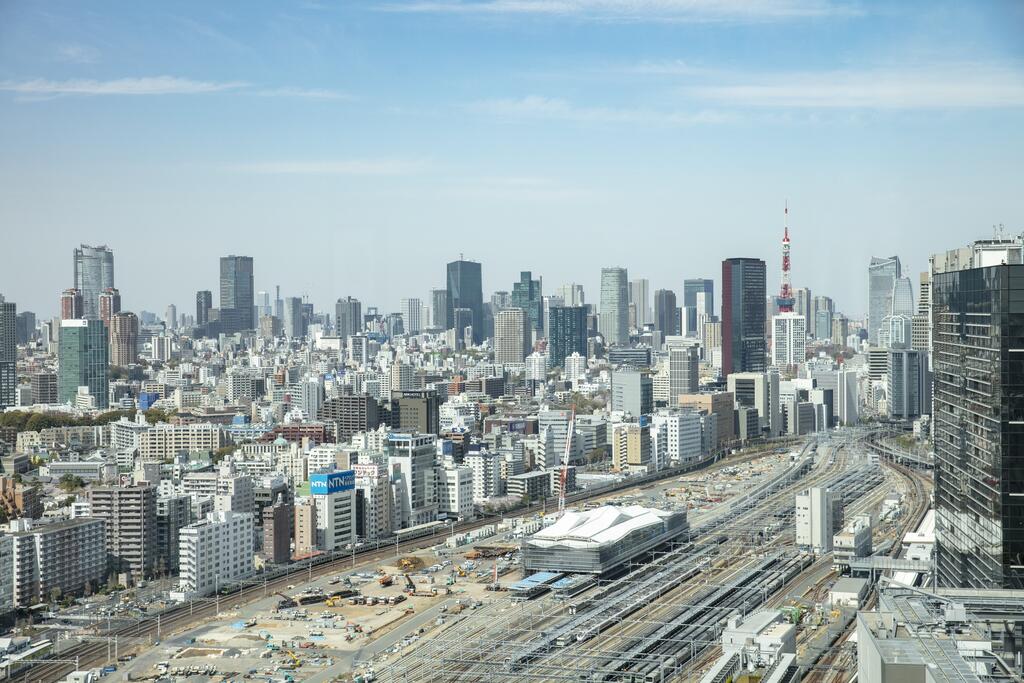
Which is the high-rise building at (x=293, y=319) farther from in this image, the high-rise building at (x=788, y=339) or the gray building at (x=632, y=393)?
the gray building at (x=632, y=393)

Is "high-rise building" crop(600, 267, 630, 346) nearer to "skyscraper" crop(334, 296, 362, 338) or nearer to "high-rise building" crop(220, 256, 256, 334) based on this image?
"skyscraper" crop(334, 296, 362, 338)

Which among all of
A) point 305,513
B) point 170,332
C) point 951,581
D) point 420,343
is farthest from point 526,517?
point 170,332

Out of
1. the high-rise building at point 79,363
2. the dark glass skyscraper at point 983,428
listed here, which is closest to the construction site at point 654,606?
the dark glass skyscraper at point 983,428

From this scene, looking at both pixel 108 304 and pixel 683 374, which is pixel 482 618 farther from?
pixel 108 304

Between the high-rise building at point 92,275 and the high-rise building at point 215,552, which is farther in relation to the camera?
the high-rise building at point 92,275

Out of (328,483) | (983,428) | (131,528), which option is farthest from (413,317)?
(983,428)

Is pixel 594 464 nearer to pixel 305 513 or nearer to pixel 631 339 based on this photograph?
pixel 305 513

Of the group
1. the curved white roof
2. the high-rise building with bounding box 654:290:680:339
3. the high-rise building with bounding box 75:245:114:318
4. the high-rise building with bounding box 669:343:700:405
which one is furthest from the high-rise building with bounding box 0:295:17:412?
the high-rise building with bounding box 654:290:680:339
